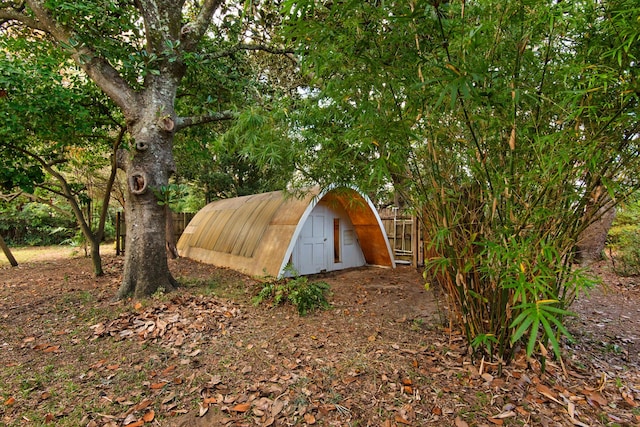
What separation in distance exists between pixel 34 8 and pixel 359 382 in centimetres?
550

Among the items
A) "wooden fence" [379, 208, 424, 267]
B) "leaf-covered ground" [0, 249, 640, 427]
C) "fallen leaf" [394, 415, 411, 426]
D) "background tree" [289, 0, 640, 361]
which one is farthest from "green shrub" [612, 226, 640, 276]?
"fallen leaf" [394, 415, 411, 426]

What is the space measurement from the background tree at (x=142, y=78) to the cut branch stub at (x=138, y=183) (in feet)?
0.04

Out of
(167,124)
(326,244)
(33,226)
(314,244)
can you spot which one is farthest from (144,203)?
(33,226)

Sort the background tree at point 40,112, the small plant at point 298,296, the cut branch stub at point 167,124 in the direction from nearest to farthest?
1. the background tree at point 40,112
2. the small plant at point 298,296
3. the cut branch stub at point 167,124

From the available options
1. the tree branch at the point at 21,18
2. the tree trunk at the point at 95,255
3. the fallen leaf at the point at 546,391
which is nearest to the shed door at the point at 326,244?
the tree trunk at the point at 95,255

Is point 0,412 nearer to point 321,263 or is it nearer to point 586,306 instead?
point 321,263

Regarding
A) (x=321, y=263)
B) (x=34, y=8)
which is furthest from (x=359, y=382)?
(x=34, y=8)

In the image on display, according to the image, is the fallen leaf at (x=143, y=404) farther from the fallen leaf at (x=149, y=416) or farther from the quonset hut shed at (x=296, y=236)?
the quonset hut shed at (x=296, y=236)

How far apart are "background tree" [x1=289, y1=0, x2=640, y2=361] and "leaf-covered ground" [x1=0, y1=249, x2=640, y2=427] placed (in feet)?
1.39

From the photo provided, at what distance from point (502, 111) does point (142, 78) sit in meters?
4.55

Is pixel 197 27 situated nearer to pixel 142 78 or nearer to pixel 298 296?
pixel 142 78

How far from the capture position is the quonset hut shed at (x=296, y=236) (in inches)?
216

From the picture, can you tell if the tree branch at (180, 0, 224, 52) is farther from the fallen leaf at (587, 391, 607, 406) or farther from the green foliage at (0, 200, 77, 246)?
the green foliage at (0, 200, 77, 246)

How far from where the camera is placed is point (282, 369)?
8.07ft
